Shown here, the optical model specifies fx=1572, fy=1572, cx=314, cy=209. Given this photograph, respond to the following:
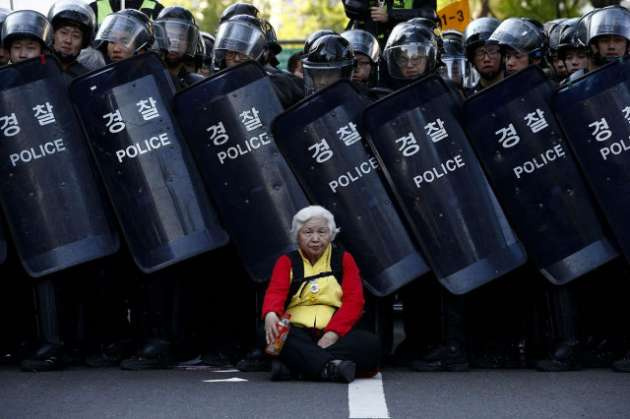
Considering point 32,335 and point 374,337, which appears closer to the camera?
point 374,337

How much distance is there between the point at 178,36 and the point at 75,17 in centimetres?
74

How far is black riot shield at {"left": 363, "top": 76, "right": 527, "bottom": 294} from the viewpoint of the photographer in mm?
8234

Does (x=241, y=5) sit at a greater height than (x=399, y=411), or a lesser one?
greater

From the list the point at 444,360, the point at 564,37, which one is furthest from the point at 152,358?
the point at 564,37

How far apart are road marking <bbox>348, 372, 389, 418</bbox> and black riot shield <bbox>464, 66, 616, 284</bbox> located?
1.14 meters

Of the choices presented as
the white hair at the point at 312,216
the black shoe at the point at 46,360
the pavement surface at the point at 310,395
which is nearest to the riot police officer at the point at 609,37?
the pavement surface at the point at 310,395

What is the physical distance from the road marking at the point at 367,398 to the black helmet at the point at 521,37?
2.45 metres

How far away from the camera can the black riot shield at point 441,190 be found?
823cm

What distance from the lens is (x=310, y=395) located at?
739 cm

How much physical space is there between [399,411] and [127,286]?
8.80ft

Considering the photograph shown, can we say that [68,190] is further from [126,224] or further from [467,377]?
[467,377]

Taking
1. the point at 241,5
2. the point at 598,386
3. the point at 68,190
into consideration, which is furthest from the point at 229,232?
the point at 241,5

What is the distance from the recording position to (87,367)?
870cm

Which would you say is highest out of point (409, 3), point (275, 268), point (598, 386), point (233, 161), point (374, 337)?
point (409, 3)
